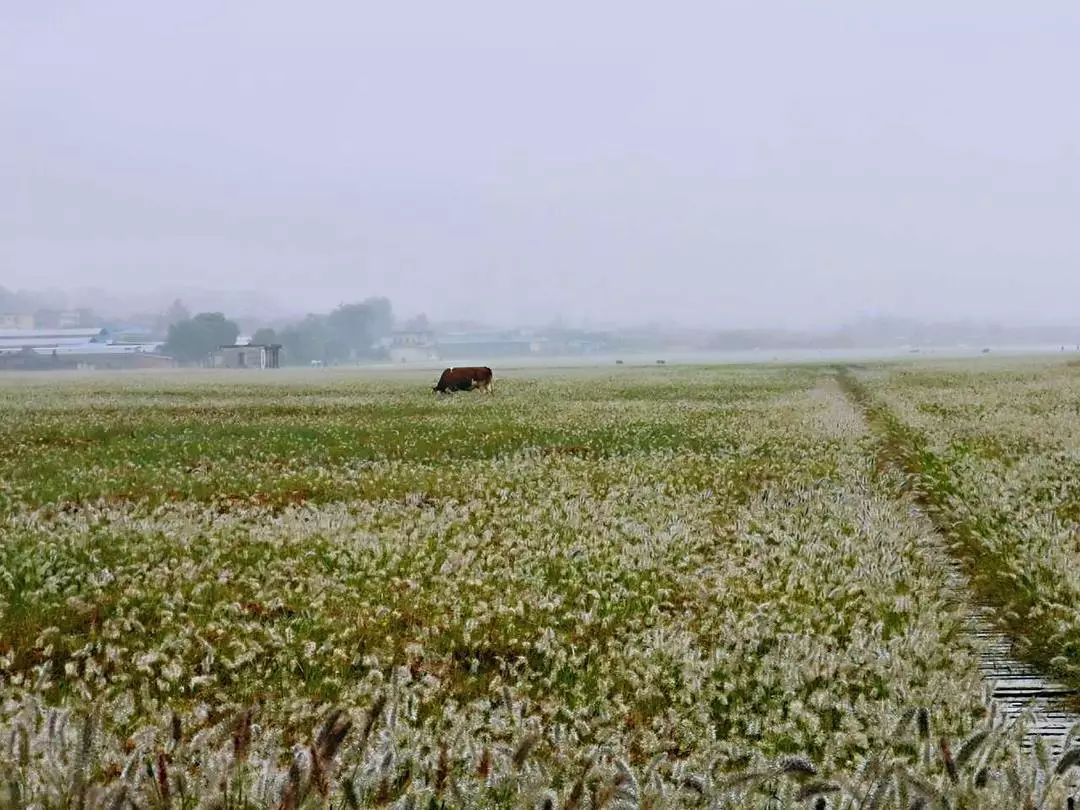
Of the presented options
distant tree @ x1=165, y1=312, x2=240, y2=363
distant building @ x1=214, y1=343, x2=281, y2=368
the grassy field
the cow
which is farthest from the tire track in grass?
distant tree @ x1=165, y1=312, x2=240, y2=363

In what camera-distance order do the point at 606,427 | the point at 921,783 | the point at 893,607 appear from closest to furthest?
1. the point at 921,783
2. the point at 893,607
3. the point at 606,427

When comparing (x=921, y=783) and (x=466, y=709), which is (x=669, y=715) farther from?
(x=921, y=783)

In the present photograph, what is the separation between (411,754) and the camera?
4.91 meters

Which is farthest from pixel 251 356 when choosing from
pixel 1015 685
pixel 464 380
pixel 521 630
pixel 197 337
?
pixel 1015 685

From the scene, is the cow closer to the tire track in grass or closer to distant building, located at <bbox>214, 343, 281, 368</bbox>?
the tire track in grass

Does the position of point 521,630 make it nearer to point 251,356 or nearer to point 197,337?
point 251,356

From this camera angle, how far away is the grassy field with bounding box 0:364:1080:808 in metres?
4.46

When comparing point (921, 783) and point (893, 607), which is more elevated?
point (921, 783)

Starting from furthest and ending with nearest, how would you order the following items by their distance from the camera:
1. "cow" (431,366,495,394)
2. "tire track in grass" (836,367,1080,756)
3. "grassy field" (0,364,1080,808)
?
"cow" (431,366,495,394) < "tire track in grass" (836,367,1080,756) < "grassy field" (0,364,1080,808)

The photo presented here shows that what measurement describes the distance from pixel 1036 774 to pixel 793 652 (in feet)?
9.74

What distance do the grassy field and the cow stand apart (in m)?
31.8

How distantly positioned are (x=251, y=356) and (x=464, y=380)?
123 metres

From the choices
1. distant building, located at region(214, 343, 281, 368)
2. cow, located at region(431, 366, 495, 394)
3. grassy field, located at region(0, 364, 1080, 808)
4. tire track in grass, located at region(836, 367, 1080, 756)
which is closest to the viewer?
grassy field, located at region(0, 364, 1080, 808)

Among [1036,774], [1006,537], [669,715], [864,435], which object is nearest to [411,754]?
[669,715]
